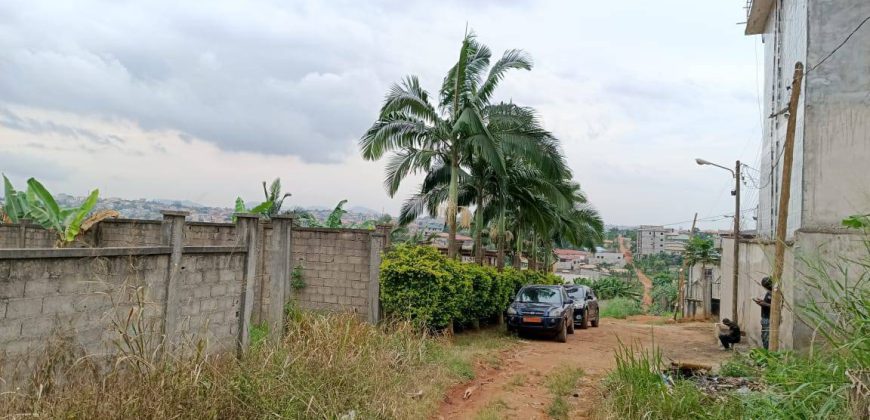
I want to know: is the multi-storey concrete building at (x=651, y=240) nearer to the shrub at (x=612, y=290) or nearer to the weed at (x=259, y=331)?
the shrub at (x=612, y=290)

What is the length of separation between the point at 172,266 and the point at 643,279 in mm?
73034

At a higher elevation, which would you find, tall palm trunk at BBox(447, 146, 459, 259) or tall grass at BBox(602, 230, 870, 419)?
tall palm trunk at BBox(447, 146, 459, 259)

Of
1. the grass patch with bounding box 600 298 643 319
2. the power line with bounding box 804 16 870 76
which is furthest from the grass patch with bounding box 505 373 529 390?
the grass patch with bounding box 600 298 643 319


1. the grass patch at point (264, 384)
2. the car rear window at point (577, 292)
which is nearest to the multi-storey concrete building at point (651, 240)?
the car rear window at point (577, 292)

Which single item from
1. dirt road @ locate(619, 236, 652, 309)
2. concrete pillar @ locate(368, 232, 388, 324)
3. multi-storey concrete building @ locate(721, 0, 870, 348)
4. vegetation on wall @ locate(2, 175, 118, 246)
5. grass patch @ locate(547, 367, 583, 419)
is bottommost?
dirt road @ locate(619, 236, 652, 309)

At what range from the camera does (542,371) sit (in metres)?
10.3

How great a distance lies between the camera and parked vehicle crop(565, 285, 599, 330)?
18.5m

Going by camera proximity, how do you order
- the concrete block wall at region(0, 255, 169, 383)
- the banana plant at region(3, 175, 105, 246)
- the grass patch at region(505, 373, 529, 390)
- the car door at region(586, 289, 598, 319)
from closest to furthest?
the concrete block wall at region(0, 255, 169, 383) → the grass patch at region(505, 373, 529, 390) → the banana plant at region(3, 175, 105, 246) → the car door at region(586, 289, 598, 319)

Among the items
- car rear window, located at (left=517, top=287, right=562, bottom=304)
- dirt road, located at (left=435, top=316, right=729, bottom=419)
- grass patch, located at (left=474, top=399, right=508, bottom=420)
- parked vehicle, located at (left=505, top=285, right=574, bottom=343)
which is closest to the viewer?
grass patch, located at (left=474, top=399, right=508, bottom=420)

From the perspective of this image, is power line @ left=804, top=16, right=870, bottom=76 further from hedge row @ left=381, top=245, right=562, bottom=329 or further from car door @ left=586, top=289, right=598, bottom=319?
car door @ left=586, top=289, right=598, bottom=319

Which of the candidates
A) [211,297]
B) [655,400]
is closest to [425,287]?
[211,297]

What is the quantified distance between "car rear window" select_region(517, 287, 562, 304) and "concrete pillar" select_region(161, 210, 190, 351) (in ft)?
32.8

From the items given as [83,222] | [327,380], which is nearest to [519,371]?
[327,380]

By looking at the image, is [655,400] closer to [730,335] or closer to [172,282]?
[172,282]
